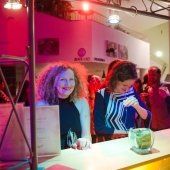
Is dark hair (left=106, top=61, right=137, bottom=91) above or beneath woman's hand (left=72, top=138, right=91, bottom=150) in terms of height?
above

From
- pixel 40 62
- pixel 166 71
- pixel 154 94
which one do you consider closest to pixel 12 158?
pixel 154 94

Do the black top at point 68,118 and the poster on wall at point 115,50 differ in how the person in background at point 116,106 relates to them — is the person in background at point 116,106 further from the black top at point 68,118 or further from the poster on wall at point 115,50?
the poster on wall at point 115,50

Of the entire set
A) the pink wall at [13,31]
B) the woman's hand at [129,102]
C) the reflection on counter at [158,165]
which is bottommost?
the reflection on counter at [158,165]

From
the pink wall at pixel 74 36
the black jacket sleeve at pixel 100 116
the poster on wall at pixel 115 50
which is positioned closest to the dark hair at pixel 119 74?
the black jacket sleeve at pixel 100 116

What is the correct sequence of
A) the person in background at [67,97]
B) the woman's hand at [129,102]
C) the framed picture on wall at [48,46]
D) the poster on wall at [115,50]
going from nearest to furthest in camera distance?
1. the person in background at [67,97]
2. the woman's hand at [129,102]
3. the framed picture on wall at [48,46]
4. the poster on wall at [115,50]

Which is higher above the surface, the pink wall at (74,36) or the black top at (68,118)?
the pink wall at (74,36)

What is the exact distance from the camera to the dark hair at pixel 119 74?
2.53 metres

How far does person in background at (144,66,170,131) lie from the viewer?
11.3ft

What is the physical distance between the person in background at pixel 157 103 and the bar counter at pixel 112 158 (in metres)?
1.36

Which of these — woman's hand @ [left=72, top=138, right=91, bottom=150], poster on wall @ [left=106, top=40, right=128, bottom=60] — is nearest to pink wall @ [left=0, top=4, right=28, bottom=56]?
woman's hand @ [left=72, top=138, right=91, bottom=150]

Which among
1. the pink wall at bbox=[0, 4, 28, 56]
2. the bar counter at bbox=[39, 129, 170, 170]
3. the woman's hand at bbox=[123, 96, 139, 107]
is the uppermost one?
the pink wall at bbox=[0, 4, 28, 56]

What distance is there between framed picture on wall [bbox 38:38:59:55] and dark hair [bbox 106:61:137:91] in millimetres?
3774

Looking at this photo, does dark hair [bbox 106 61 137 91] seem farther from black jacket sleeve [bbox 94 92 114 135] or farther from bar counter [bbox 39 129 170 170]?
bar counter [bbox 39 129 170 170]

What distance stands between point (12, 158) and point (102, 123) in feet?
3.38
